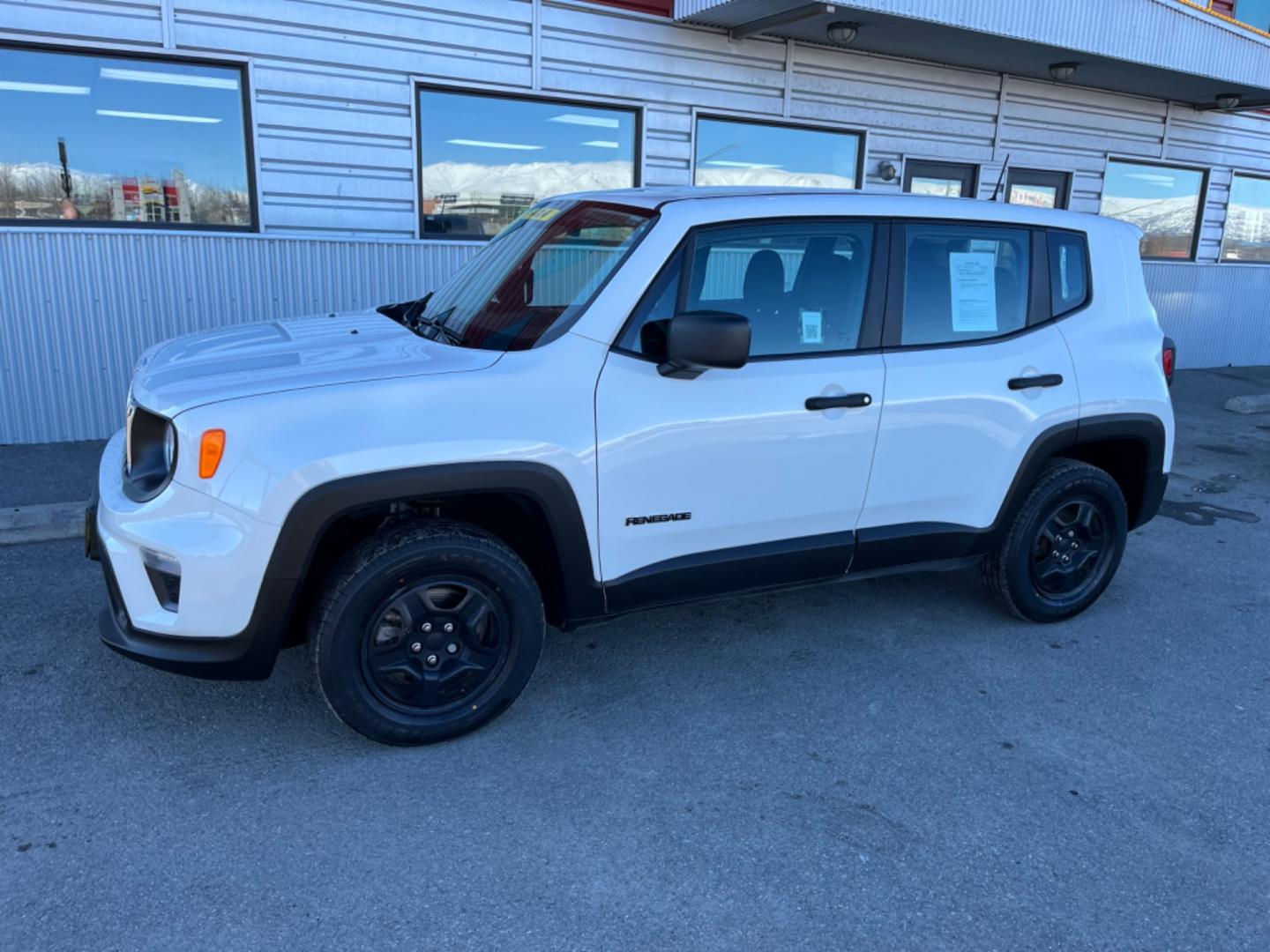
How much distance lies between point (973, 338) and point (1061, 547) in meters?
1.13

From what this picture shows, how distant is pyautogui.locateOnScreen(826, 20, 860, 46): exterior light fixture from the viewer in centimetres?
857

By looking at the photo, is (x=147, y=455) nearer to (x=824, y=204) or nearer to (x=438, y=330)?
(x=438, y=330)

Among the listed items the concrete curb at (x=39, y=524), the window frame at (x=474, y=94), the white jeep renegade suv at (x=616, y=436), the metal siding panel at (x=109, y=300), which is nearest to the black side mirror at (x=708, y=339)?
the white jeep renegade suv at (x=616, y=436)

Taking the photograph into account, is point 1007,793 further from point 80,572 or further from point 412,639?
point 80,572

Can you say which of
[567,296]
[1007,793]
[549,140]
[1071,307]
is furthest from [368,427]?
[549,140]

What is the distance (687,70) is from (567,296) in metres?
6.30

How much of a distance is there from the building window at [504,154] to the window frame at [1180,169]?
7014 mm

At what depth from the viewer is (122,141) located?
22.5ft

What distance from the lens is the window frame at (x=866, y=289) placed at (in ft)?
10.5

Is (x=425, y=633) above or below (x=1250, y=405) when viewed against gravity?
above

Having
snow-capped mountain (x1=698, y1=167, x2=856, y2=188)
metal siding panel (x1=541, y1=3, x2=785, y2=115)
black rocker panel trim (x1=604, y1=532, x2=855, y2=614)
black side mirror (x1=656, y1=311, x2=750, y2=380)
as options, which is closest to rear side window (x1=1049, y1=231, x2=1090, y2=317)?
black rocker panel trim (x1=604, y1=532, x2=855, y2=614)

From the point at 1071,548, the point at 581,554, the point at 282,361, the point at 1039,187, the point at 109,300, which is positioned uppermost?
the point at 1039,187

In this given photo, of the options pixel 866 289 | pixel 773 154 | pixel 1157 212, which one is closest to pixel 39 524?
pixel 866 289

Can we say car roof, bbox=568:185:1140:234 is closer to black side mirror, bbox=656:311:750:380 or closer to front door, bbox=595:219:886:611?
front door, bbox=595:219:886:611
